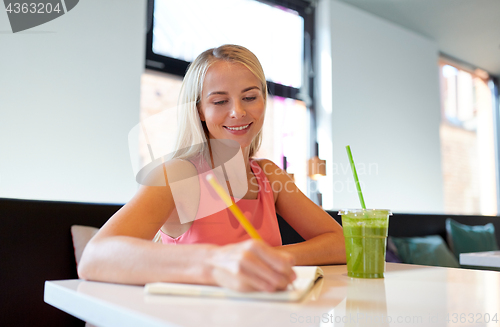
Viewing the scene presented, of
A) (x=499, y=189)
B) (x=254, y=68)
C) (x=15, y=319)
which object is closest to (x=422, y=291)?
(x=254, y=68)

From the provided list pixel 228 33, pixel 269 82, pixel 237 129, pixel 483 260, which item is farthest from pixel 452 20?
pixel 237 129

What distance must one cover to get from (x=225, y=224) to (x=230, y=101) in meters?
0.37

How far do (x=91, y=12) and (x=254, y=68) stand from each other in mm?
1956

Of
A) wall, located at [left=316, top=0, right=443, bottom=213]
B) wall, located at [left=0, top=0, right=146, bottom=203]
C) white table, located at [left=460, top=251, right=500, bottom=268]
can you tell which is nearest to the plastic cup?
white table, located at [left=460, top=251, right=500, bottom=268]

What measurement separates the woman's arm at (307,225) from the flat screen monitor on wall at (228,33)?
2095mm

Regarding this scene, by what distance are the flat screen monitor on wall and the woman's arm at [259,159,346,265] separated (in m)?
2.09

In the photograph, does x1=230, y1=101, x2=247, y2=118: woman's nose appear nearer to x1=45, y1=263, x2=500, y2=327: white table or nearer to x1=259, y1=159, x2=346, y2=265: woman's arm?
x1=259, y1=159, x2=346, y2=265: woman's arm

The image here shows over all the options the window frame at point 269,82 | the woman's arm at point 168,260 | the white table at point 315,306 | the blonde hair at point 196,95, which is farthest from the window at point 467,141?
the woman's arm at point 168,260

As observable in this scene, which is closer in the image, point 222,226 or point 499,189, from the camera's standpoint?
point 222,226

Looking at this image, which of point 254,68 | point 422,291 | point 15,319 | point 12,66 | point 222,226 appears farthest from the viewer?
point 12,66

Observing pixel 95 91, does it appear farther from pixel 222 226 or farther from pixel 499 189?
pixel 499 189

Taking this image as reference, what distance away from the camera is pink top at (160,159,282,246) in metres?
1.08

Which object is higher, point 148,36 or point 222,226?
point 148,36

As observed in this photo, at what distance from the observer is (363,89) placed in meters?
4.36
